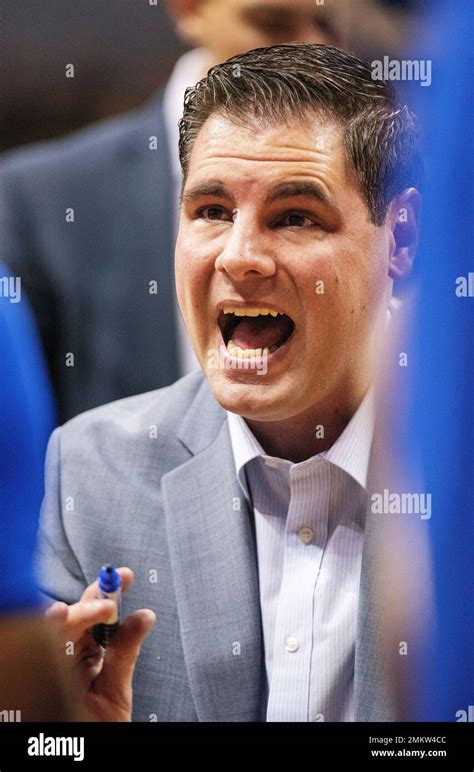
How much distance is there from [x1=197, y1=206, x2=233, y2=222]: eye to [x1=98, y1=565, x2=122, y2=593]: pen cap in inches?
32.6

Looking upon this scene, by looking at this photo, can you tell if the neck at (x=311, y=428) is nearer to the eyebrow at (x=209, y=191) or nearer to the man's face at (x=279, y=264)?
the man's face at (x=279, y=264)

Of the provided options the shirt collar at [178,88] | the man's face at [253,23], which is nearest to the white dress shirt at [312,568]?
the shirt collar at [178,88]

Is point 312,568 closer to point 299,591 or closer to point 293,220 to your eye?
point 299,591

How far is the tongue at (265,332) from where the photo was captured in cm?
221

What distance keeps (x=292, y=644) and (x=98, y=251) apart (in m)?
1.01

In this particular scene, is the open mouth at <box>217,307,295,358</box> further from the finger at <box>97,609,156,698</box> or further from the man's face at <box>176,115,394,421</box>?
the finger at <box>97,609,156,698</box>

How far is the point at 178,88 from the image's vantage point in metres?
2.28

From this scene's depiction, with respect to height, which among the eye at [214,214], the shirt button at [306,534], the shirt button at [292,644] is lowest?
the shirt button at [292,644]

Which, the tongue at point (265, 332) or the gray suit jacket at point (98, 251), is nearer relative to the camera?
the tongue at point (265, 332)

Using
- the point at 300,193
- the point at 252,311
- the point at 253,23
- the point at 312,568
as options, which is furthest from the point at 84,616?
the point at 253,23

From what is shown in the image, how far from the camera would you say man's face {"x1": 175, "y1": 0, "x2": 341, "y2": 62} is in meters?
2.26

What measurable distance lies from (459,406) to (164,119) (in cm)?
95

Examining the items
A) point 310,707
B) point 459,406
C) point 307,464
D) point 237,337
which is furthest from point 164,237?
point 310,707

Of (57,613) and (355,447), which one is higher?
(355,447)
